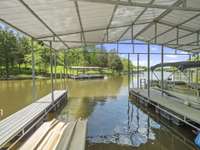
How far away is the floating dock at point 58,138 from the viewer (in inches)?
150

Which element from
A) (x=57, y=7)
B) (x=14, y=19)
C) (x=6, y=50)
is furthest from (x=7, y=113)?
(x=6, y=50)

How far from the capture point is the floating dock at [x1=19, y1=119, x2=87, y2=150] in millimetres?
3801

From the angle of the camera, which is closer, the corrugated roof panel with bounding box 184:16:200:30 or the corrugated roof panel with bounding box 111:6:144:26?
the corrugated roof panel with bounding box 111:6:144:26

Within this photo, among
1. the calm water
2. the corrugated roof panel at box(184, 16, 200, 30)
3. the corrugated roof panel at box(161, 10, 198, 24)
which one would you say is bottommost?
the calm water

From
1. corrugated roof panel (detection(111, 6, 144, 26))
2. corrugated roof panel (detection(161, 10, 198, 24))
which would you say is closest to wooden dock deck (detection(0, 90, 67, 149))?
corrugated roof panel (detection(111, 6, 144, 26))

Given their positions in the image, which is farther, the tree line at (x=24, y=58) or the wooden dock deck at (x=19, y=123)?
the tree line at (x=24, y=58)

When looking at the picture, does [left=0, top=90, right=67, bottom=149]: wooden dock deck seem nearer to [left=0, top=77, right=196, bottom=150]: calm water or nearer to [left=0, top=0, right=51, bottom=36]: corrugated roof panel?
[left=0, top=77, right=196, bottom=150]: calm water

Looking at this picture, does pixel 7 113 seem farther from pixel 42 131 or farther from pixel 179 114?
pixel 179 114

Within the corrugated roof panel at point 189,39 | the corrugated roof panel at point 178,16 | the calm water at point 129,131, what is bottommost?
the calm water at point 129,131

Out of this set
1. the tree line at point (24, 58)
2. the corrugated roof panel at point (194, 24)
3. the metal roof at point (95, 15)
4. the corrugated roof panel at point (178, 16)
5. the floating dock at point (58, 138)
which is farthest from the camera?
the tree line at point (24, 58)

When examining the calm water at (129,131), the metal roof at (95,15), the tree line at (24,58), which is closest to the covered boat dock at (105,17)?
the metal roof at (95,15)

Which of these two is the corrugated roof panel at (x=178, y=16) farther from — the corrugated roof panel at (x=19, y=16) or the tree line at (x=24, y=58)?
the tree line at (x=24, y=58)

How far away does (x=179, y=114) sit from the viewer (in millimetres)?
6660

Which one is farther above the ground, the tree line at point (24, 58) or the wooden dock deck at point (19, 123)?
the tree line at point (24, 58)
